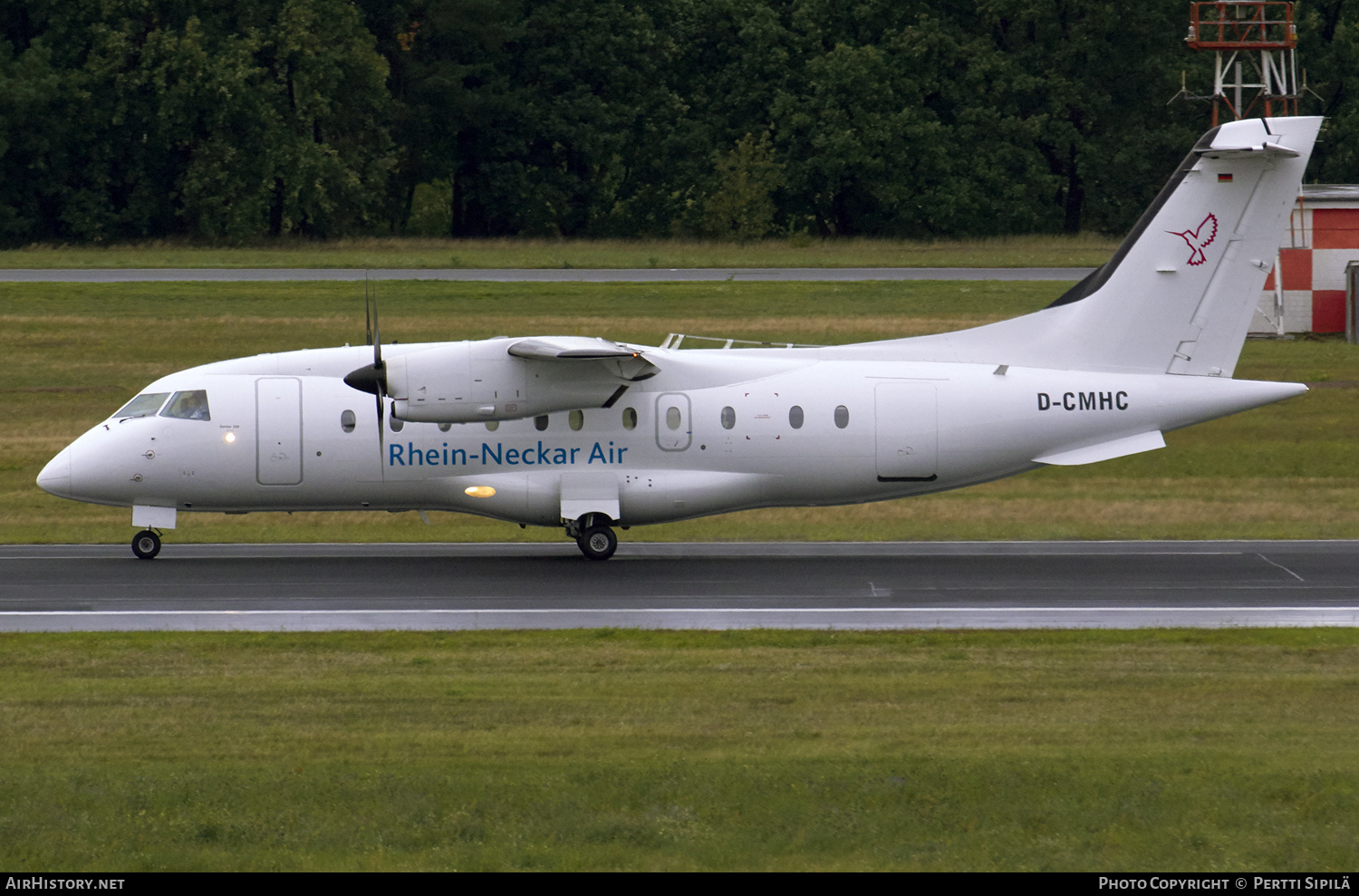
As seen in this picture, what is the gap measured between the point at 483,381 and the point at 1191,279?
10140 millimetres

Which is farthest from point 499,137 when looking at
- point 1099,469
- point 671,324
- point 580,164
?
point 1099,469

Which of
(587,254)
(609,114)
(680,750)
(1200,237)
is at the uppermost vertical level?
(609,114)

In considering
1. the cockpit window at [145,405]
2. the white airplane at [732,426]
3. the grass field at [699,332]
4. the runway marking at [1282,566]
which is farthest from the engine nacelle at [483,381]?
the runway marking at [1282,566]

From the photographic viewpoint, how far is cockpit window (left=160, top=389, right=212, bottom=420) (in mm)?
21469

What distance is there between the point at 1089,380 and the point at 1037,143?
51805mm

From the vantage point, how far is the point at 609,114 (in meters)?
71.8

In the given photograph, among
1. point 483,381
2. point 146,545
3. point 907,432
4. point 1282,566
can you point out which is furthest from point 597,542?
point 1282,566

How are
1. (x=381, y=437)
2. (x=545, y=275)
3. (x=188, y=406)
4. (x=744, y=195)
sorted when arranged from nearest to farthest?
1. (x=381, y=437)
2. (x=188, y=406)
3. (x=545, y=275)
4. (x=744, y=195)

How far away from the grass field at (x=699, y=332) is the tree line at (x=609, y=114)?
768 inches

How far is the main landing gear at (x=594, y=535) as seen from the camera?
70.6 feet

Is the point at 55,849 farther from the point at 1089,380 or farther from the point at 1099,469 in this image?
the point at 1099,469

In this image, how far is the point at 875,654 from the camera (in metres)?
15.7

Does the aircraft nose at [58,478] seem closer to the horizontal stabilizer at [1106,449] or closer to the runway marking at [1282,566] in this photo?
the horizontal stabilizer at [1106,449]

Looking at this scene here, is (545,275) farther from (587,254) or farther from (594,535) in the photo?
(594,535)
